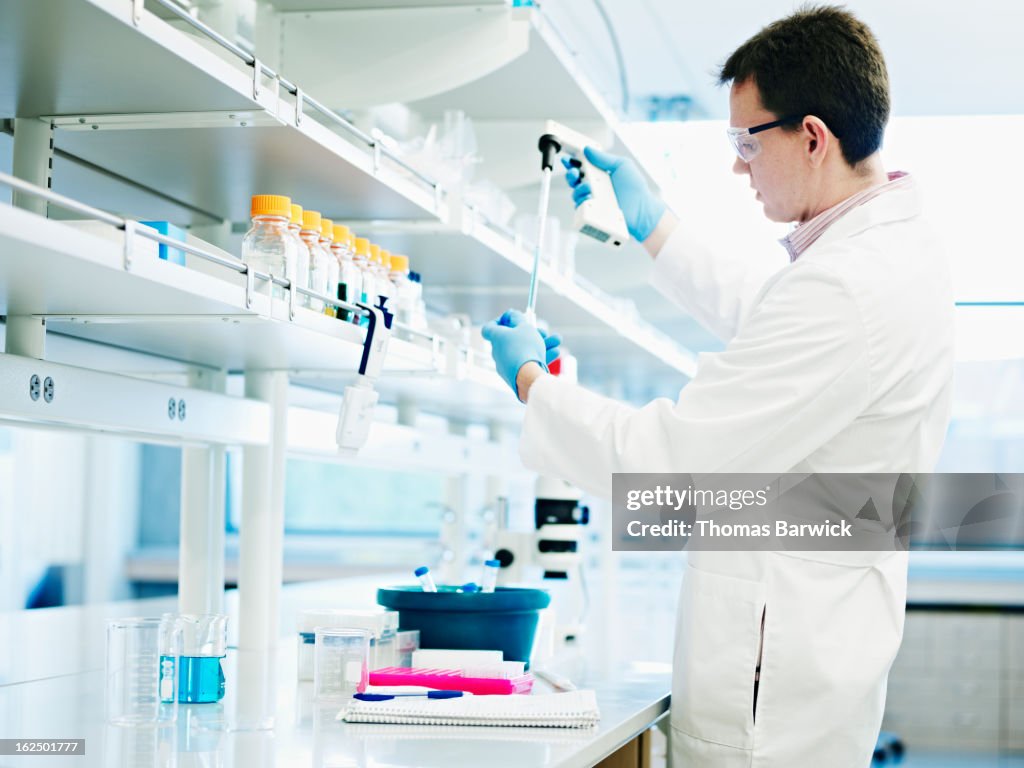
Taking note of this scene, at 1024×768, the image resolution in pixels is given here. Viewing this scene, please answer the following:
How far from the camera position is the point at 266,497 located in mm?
2070

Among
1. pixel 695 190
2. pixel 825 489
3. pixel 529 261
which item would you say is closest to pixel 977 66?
pixel 695 190

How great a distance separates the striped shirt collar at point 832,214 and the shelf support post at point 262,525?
98 cm

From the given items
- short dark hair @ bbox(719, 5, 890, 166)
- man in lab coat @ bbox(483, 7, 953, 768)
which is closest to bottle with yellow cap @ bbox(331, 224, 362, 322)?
man in lab coat @ bbox(483, 7, 953, 768)

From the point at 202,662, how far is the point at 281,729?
19 centimetres

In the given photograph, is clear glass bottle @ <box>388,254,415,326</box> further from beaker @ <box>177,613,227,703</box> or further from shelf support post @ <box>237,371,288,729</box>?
beaker @ <box>177,613,227,703</box>

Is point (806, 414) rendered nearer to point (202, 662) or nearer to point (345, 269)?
point (345, 269)

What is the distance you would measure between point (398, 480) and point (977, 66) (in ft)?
18.0

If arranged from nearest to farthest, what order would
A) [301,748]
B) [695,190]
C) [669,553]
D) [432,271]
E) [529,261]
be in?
[301,748] < [529,261] < [432,271] < [695,190] < [669,553]

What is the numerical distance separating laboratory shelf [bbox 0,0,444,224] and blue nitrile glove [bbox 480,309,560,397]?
0.31 m

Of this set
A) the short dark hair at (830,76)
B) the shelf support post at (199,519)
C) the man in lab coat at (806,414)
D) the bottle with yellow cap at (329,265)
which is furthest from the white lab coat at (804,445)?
the shelf support post at (199,519)

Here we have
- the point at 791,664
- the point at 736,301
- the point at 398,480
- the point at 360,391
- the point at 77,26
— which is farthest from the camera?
the point at 398,480

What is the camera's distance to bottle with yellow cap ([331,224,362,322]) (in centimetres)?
167

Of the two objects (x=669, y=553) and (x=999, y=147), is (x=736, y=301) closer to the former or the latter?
(x=669, y=553)

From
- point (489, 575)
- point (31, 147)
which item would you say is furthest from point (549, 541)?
point (31, 147)
